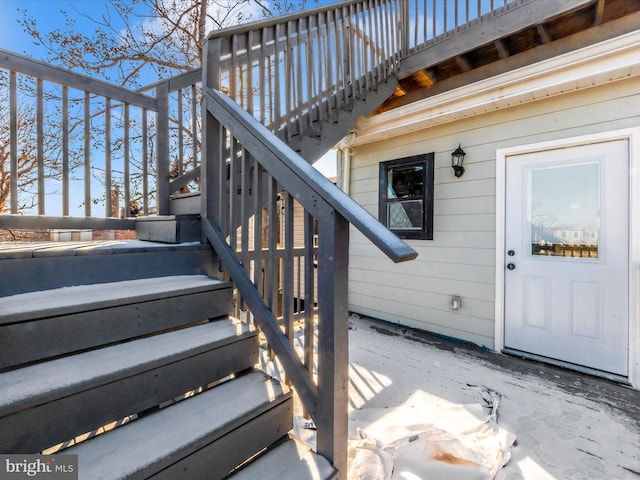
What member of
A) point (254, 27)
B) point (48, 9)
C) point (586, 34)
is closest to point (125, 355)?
point (254, 27)

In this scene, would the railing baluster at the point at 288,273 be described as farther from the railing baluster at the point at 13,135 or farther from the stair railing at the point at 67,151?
the railing baluster at the point at 13,135

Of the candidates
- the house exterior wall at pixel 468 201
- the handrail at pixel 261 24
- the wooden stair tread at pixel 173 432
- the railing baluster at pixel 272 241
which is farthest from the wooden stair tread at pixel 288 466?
the house exterior wall at pixel 468 201

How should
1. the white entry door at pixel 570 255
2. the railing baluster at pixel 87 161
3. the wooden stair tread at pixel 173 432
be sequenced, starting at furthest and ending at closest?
the white entry door at pixel 570 255 → the railing baluster at pixel 87 161 → the wooden stair tread at pixel 173 432

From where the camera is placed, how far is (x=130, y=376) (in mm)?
1140

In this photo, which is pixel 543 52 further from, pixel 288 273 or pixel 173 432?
pixel 173 432

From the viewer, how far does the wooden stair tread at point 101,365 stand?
958 mm

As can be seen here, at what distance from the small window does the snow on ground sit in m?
1.37

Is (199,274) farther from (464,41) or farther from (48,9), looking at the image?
(48,9)

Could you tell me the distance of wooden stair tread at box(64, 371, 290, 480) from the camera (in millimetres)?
926

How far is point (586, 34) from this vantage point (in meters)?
2.51

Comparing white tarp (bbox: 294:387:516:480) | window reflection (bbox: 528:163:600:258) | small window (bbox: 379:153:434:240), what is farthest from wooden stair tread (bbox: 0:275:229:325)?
window reflection (bbox: 528:163:600:258)

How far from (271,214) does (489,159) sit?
275 centimetres

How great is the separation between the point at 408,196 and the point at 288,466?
3163mm

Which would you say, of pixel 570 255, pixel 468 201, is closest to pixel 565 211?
pixel 570 255
